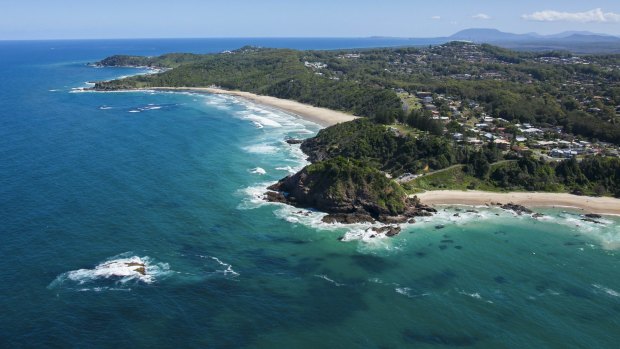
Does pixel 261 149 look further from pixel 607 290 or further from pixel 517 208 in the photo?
pixel 607 290

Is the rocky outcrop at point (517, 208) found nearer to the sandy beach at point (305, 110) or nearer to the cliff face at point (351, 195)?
the cliff face at point (351, 195)

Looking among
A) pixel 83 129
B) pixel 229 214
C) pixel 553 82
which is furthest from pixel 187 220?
pixel 553 82

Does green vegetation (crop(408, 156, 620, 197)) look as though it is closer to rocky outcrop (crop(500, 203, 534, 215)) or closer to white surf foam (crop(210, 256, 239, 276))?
rocky outcrop (crop(500, 203, 534, 215))

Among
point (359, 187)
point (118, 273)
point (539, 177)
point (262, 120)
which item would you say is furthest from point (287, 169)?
point (262, 120)

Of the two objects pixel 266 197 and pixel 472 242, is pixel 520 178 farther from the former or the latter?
pixel 266 197

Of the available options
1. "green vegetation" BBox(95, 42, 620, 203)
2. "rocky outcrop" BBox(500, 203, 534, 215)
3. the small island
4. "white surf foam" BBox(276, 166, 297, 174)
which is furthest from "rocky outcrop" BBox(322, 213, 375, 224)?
"rocky outcrop" BBox(500, 203, 534, 215)

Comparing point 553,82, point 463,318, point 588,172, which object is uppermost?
point 553,82
